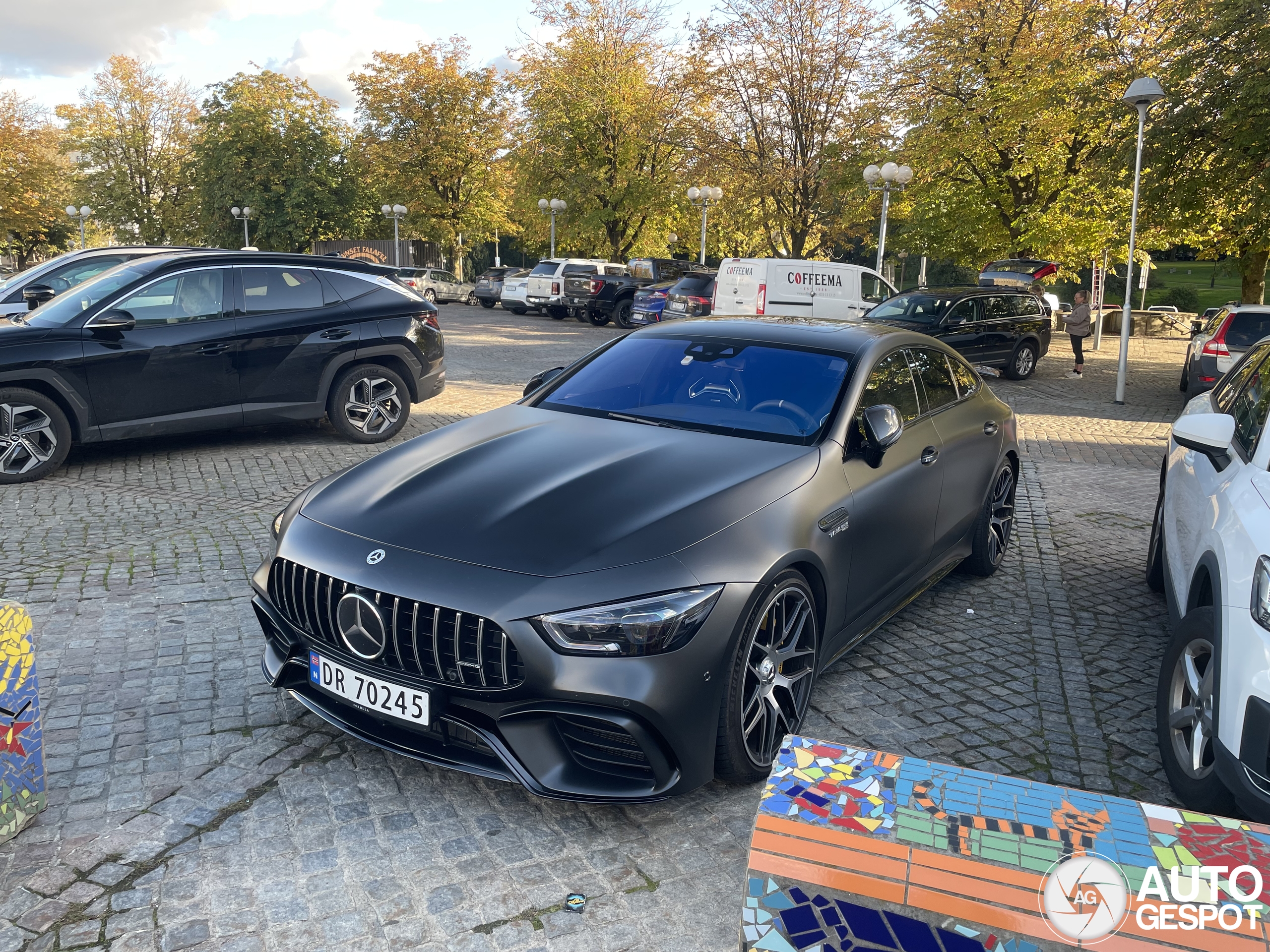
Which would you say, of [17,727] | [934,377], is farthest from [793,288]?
[17,727]

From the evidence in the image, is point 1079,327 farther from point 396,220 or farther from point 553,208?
point 396,220

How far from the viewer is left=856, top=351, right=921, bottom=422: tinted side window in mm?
4539

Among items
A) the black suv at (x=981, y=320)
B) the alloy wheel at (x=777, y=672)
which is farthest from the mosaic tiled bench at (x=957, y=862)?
the black suv at (x=981, y=320)

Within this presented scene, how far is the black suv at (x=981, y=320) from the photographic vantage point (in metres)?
16.1

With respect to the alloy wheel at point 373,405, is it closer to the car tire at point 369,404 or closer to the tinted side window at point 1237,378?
the car tire at point 369,404

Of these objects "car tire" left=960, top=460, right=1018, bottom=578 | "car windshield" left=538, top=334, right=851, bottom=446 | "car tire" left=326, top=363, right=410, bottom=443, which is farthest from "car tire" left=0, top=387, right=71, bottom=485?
"car tire" left=960, top=460, right=1018, bottom=578

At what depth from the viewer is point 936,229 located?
27.3 metres

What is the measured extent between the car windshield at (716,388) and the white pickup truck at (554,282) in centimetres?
2366

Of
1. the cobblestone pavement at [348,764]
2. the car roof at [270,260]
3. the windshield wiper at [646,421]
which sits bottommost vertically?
the cobblestone pavement at [348,764]

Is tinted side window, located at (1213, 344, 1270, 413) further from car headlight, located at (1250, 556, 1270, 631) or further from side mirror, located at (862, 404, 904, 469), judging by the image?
car headlight, located at (1250, 556, 1270, 631)

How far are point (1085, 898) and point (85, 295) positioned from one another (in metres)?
8.72

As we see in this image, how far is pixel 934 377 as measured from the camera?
5.35 m

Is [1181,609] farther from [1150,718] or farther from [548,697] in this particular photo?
[548,697]

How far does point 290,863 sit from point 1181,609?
3.55 meters
